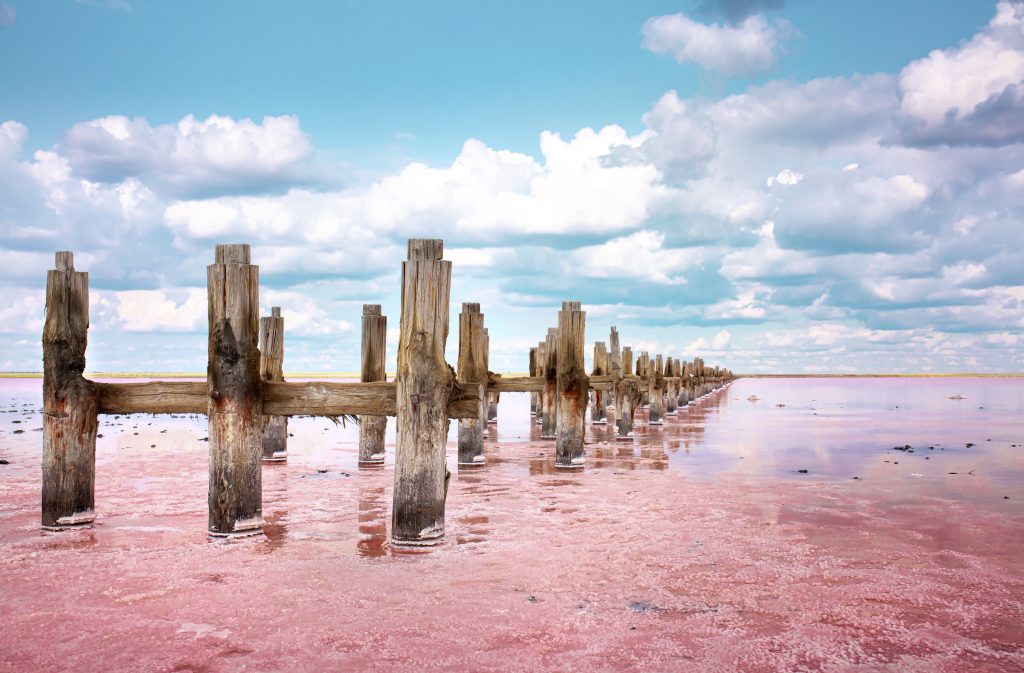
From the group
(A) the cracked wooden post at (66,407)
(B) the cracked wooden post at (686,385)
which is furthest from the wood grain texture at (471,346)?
(B) the cracked wooden post at (686,385)

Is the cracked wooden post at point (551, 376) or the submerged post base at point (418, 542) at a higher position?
the cracked wooden post at point (551, 376)

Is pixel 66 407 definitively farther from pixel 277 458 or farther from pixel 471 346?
pixel 277 458

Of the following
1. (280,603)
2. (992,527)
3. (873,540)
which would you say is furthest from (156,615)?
(992,527)

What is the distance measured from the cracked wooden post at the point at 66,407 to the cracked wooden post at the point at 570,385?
23.0 feet

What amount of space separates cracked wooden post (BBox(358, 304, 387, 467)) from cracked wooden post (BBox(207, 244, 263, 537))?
5166mm

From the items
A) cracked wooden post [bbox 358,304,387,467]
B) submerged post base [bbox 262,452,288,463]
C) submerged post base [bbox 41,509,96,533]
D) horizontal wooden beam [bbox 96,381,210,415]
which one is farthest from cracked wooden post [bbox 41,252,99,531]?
submerged post base [bbox 262,452,288,463]

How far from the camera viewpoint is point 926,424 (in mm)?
25672

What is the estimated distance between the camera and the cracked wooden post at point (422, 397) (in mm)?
7309

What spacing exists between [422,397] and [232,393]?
1.82m

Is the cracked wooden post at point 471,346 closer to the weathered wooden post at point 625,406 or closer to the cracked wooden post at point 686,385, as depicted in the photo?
the weathered wooden post at point 625,406

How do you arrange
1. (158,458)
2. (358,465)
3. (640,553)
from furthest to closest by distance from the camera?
(158,458) → (358,465) → (640,553)

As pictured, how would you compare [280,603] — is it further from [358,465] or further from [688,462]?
[688,462]

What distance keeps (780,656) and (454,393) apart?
12.6 feet

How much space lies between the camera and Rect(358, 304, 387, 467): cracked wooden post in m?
13.1
